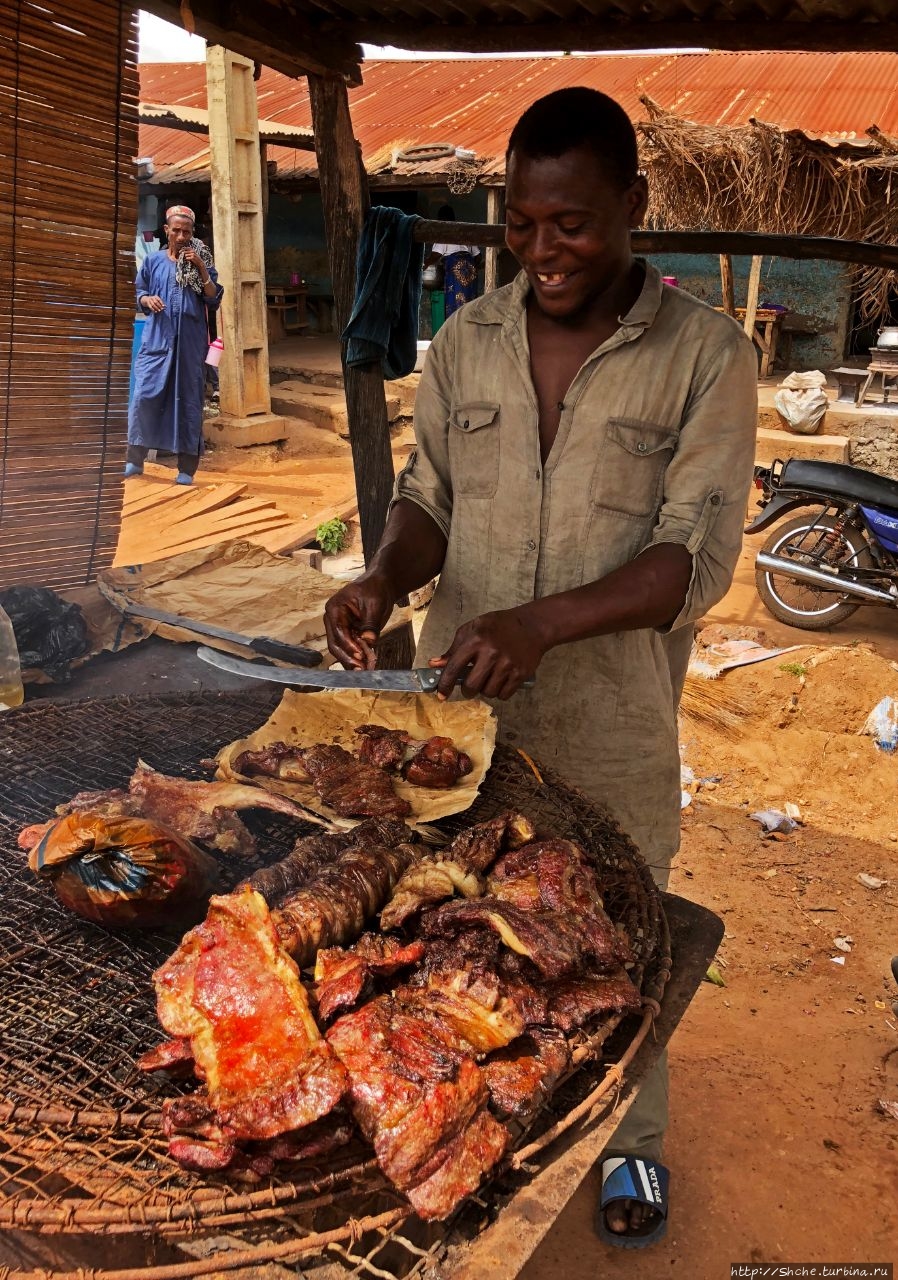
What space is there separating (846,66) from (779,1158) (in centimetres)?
1782

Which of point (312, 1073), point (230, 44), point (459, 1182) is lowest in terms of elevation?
point (459, 1182)

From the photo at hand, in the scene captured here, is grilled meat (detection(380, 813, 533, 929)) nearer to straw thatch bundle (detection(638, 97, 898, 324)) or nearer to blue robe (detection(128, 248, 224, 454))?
straw thatch bundle (detection(638, 97, 898, 324))

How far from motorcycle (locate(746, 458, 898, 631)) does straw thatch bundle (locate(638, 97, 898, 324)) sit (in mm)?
2125

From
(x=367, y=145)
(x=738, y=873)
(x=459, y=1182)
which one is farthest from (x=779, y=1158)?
(x=367, y=145)

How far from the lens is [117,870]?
199 cm

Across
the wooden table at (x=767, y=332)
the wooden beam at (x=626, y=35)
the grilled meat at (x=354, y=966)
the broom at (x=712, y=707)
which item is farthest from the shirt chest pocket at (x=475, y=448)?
the wooden table at (x=767, y=332)

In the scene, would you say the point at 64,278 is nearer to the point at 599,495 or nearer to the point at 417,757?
the point at 599,495

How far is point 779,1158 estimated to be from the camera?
150 inches

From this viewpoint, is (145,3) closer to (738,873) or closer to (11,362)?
(11,362)

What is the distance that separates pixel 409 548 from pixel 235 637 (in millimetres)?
1756

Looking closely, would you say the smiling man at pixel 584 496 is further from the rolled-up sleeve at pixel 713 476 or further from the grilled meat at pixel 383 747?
the grilled meat at pixel 383 747

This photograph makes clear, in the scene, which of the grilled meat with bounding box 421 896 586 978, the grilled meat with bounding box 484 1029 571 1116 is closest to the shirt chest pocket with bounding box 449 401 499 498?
the grilled meat with bounding box 421 896 586 978

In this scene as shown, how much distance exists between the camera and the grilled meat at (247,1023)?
5.14 ft

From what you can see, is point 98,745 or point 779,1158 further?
point 779,1158
